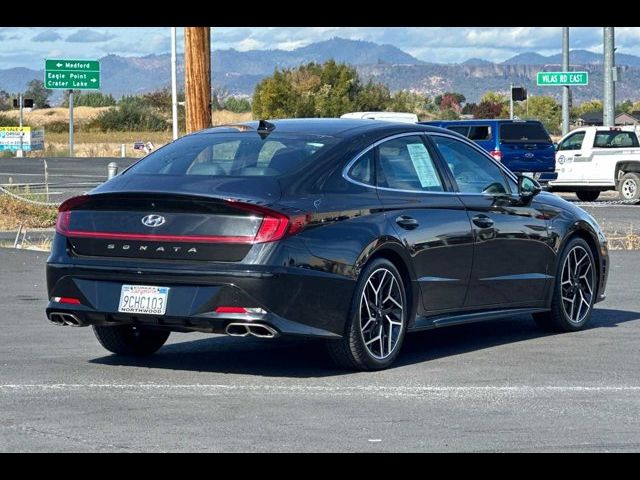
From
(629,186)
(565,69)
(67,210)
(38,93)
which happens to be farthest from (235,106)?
(67,210)

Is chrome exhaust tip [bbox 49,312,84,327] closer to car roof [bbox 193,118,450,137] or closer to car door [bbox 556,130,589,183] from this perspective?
car roof [bbox 193,118,450,137]

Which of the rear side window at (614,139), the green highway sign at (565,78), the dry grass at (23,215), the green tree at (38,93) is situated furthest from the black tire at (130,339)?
the green tree at (38,93)

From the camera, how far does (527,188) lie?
1076 cm

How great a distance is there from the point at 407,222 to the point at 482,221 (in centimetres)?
97

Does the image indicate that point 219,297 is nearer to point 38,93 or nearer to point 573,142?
point 573,142

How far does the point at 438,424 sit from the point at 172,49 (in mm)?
21161

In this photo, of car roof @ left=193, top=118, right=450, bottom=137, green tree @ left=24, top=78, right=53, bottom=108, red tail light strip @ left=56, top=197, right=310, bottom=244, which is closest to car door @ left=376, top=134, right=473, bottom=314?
car roof @ left=193, top=118, right=450, bottom=137

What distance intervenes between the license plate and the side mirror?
3.29 meters

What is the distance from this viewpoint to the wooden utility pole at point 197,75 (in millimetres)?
18094

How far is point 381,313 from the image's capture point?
9.23 meters

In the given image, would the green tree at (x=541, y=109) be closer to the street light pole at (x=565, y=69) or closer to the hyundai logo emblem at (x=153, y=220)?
the street light pole at (x=565, y=69)

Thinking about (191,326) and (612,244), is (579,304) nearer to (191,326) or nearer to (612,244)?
(191,326)

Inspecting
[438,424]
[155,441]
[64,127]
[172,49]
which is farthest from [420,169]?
[64,127]

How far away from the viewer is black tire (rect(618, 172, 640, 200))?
32491mm
